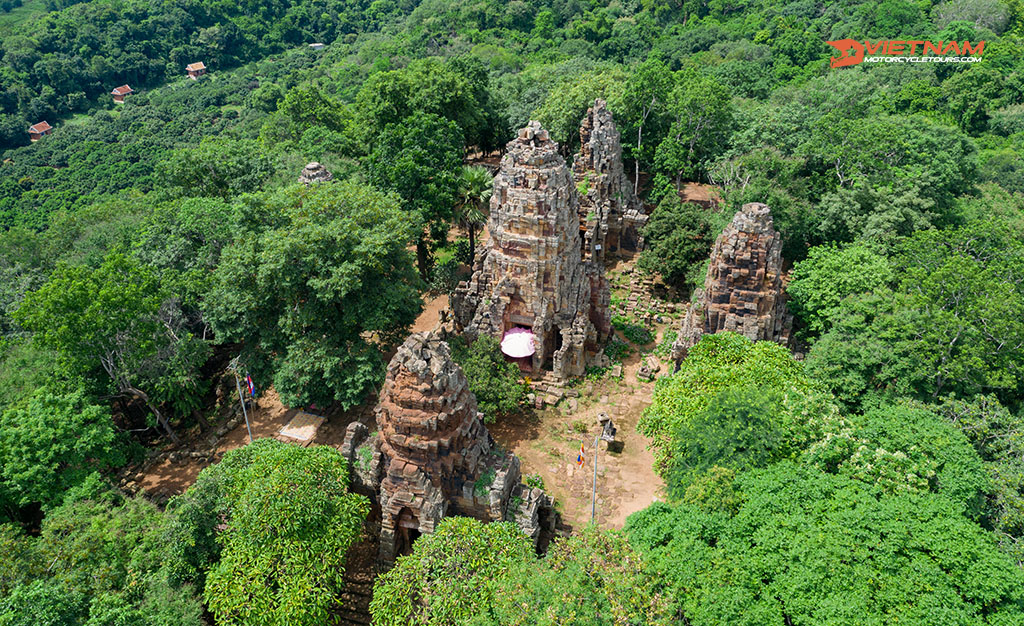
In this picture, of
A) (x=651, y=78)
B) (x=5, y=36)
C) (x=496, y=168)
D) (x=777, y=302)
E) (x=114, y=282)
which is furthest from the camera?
(x=5, y=36)

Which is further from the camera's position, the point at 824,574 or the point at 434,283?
the point at 434,283

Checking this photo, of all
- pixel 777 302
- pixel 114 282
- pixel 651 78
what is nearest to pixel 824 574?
pixel 777 302

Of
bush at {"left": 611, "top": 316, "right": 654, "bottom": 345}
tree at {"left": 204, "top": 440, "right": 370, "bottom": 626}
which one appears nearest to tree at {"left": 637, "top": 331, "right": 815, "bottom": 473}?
bush at {"left": 611, "top": 316, "right": 654, "bottom": 345}

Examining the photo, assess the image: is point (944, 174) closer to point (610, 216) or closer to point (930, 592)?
point (610, 216)

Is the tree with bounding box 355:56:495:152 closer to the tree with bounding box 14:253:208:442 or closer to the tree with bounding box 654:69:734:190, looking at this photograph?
the tree with bounding box 654:69:734:190

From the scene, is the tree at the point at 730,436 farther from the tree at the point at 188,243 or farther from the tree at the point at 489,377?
the tree at the point at 188,243

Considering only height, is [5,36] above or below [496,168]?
above

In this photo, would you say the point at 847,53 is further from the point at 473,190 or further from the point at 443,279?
the point at 443,279
